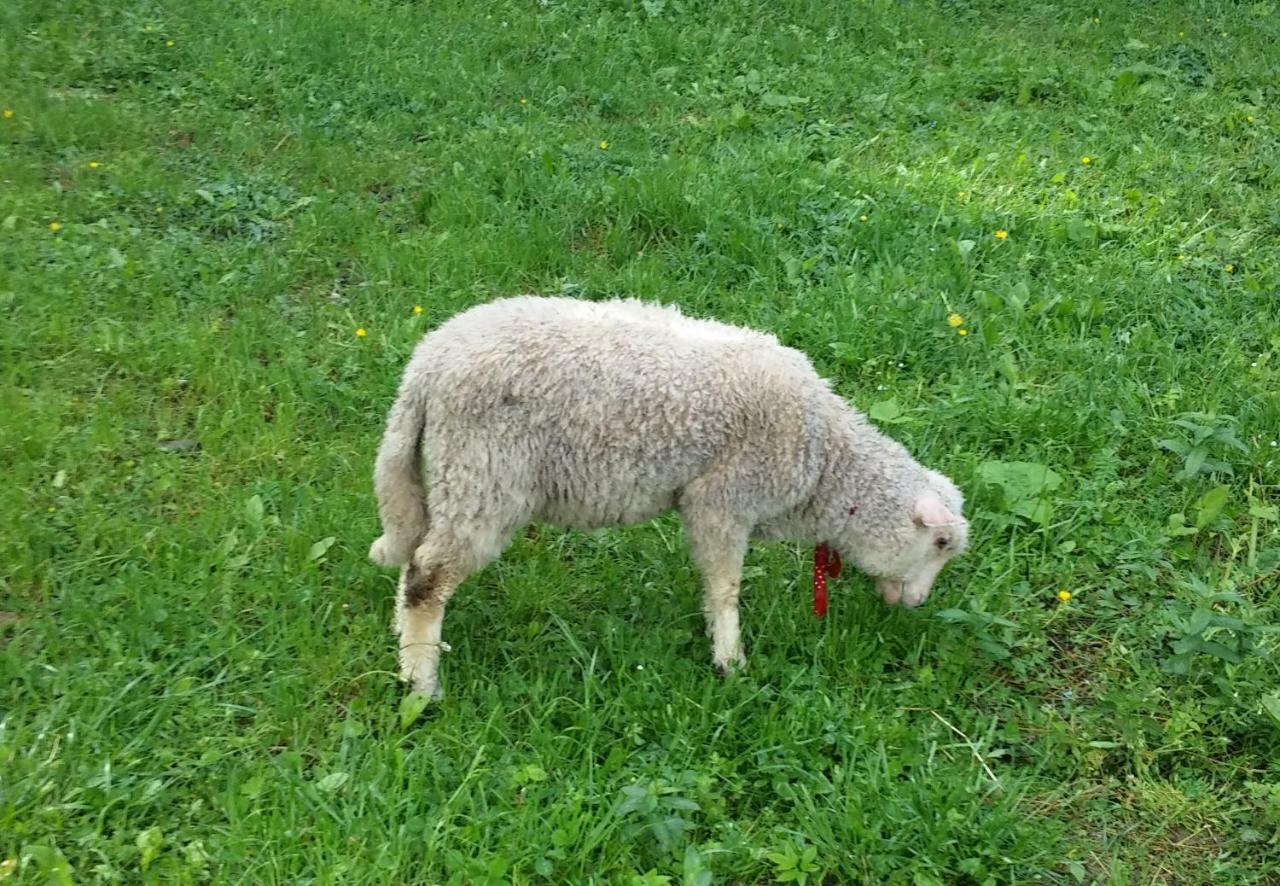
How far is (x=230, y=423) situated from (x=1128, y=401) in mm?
3656

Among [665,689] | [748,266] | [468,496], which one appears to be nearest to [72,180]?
[748,266]

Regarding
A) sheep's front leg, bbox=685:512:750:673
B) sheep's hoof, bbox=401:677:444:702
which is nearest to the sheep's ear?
sheep's front leg, bbox=685:512:750:673

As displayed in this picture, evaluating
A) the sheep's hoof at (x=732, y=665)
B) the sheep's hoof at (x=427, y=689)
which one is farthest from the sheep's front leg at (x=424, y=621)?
the sheep's hoof at (x=732, y=665)

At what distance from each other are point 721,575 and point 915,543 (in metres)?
0.66

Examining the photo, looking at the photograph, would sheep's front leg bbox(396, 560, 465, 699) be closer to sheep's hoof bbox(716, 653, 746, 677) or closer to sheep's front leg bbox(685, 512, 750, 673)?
sheep's front leg bbox(685, 512, 750, 673)

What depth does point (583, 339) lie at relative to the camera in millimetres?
3264

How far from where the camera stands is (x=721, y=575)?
3459mm

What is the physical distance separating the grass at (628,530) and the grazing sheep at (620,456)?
284mm

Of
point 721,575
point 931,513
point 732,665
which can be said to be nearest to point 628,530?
point 721,575

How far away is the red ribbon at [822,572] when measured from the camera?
141 inches

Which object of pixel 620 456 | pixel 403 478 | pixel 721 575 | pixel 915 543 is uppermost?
pixel 620 456

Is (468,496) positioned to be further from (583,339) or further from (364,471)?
(364,471)

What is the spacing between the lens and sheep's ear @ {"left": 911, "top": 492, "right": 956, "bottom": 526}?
349 centimetres

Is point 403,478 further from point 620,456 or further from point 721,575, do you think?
point 721,575
